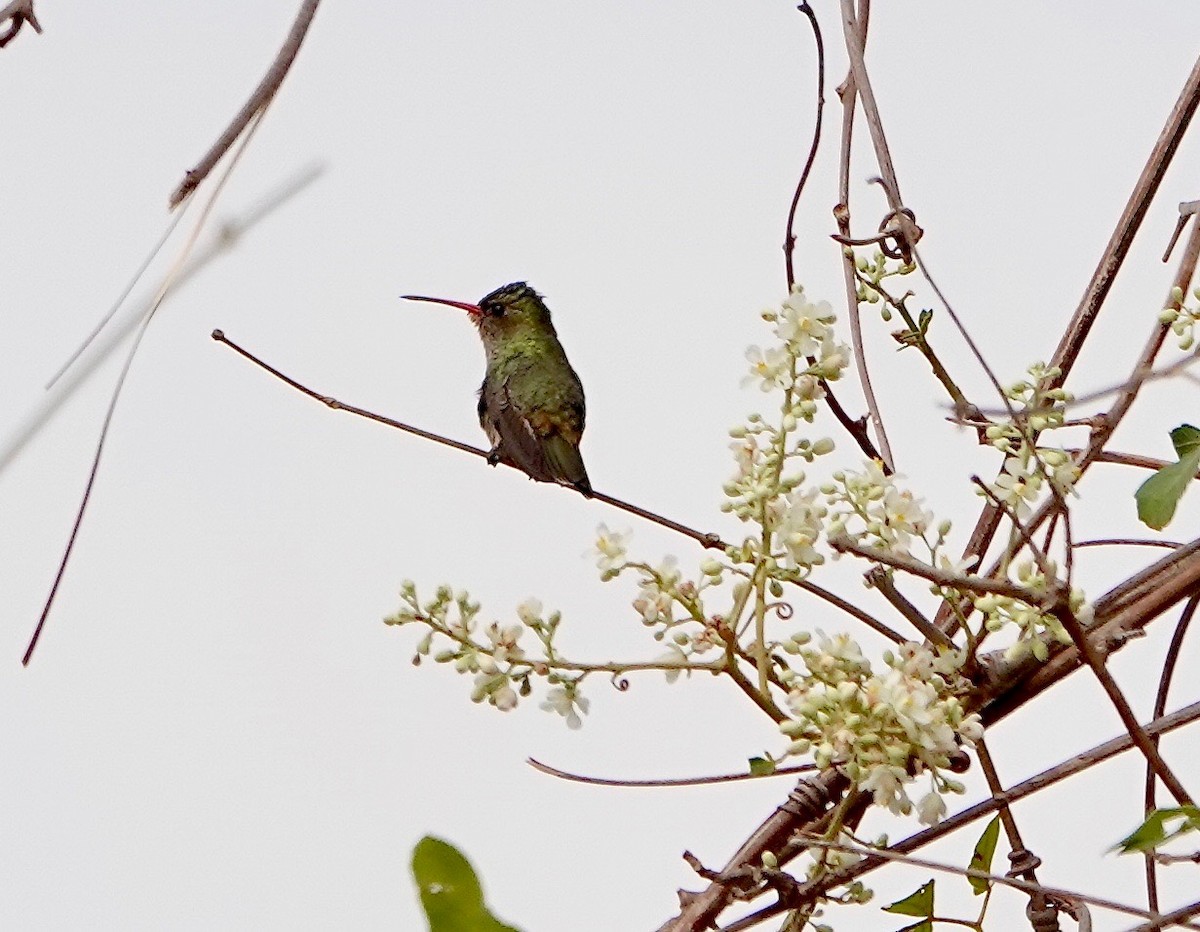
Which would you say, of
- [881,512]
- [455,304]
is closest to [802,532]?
[881,512]

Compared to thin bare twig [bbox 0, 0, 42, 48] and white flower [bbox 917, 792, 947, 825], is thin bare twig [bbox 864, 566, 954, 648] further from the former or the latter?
thin bare twig [bbox 0, 0, 42, 48]

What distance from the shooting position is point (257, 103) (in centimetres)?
107

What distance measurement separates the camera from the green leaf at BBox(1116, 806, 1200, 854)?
110cm

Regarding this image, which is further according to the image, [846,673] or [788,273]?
[788,273]

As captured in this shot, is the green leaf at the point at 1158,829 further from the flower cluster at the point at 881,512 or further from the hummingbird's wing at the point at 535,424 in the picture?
the hummingbird's wing at the point at 535,424

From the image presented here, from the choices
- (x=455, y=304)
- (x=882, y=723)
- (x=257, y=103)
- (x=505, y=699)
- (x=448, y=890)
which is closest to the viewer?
(x=448, y=890)

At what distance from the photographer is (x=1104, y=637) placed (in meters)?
1.32

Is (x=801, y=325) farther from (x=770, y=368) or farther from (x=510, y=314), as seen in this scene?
(x=510, y=314)

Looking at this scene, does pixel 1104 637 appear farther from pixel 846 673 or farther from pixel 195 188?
pixel 195 188

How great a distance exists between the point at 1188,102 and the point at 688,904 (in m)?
1.00

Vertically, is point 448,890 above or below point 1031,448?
below

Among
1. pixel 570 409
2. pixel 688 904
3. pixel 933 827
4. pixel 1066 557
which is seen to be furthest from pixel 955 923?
pixel 570 409

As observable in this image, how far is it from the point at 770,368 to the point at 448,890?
0.64 m

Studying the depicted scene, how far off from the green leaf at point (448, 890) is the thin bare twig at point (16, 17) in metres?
0.61
